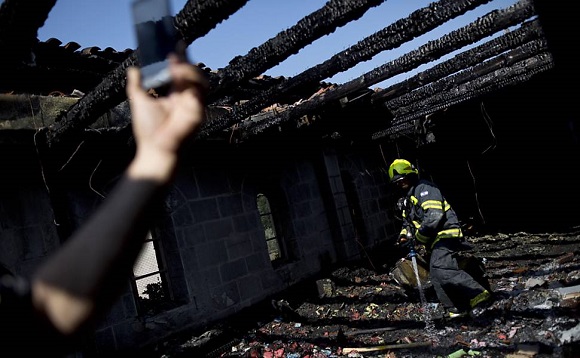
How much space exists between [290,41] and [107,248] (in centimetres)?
244

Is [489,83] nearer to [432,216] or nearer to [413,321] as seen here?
[432,216]

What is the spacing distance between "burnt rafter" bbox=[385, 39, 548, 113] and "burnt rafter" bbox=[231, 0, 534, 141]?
871 mm

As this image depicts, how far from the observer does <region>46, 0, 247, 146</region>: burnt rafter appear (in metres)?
2.03

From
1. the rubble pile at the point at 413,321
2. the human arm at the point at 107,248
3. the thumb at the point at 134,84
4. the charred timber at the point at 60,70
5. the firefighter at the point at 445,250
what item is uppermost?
the charred timber at the point at 60,70

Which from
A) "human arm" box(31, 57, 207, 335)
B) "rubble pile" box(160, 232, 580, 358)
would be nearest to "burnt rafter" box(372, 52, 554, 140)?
"rubble pile" box(160, 232, 580, 358)

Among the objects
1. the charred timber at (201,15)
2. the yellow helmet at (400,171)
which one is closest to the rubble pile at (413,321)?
the yellow helmet at (400,171)

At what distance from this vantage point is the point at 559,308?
461cm

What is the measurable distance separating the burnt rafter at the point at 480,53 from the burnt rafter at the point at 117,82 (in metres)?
3.46

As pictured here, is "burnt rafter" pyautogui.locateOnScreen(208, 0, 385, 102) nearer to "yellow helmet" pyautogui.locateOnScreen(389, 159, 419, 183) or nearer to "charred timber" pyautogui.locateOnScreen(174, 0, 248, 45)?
"charred timber" pyautogui.locateOnScreen(174, 0, 248, 45)

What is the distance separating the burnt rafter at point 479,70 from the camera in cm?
447

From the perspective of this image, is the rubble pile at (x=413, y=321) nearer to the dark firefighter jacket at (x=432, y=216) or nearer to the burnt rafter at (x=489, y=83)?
the dark firefighter jacket at (x=432, y=216)

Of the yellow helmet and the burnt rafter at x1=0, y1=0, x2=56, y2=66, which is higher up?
the burnt rafter at x1=0, y1=0, x2=56, y2=66

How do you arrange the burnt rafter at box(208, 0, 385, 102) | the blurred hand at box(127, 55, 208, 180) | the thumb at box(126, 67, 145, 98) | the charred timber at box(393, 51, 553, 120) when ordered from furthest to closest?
the charred timber at box(393, 51, 553, 120)
the burnt rafter at box(208, 0, 385, 102)
the thumb at box(126, 67, 145, 98)
the blurred hand at box(127, 55, 208, 180)

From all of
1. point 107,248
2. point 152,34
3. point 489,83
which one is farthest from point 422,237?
point 107,248
